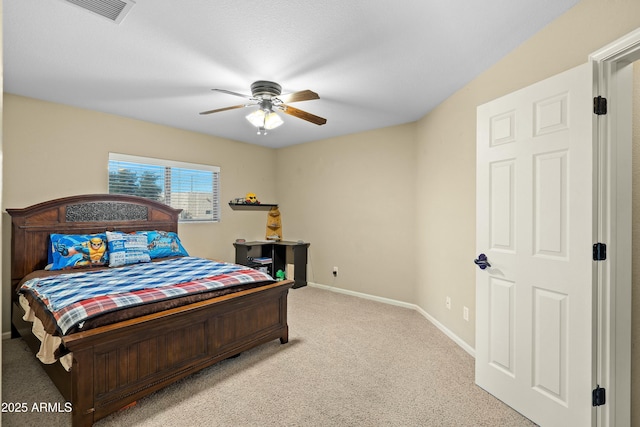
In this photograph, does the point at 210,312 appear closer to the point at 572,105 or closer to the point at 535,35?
the point at 572,105

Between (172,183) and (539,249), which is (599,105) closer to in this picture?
(539,249)

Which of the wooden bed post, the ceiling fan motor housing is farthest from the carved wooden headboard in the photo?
the ceiling fan motor housing

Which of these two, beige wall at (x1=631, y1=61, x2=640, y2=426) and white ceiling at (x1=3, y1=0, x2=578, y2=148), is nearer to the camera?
beige wall at (x1=631, y1=61, x2=640, y2=426)

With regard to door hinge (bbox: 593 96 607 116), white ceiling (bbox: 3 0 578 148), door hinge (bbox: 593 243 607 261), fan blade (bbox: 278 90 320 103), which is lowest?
door hinge (bbox: 593 243 607 261)

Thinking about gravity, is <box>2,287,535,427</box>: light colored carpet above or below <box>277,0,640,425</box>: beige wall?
below

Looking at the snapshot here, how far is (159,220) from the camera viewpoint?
410cm

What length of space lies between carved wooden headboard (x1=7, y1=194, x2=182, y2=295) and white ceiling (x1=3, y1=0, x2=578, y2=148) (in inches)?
43.5

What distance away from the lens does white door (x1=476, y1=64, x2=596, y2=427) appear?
172cm

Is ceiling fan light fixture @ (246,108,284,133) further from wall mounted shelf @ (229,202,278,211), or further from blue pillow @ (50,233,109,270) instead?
wall mounted shelf @ (229,202,278,211)

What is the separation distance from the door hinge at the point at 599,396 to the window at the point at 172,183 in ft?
14.7

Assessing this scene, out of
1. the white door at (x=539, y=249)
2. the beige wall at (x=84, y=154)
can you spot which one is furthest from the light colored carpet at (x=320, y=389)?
the beige wall at (x=84, y=154)

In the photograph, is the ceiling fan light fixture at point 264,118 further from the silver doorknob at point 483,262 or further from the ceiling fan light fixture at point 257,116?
the silver doorknob at point 483,262

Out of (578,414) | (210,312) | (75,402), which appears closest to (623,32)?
(578,414)

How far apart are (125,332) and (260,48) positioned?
83.0 inches
